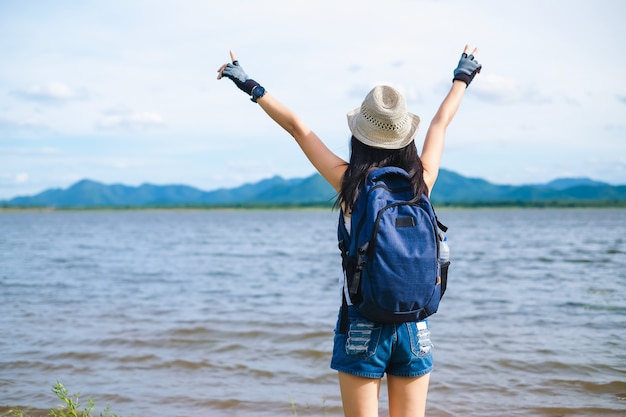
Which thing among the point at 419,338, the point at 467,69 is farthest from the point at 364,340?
the point at 467,69

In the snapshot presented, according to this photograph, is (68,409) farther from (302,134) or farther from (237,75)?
(302,134)

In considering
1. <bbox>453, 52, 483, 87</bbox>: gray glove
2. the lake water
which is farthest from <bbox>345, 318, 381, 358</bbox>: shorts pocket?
the lake water

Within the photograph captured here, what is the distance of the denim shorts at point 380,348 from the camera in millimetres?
2852

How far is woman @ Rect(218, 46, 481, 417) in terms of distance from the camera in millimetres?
2865

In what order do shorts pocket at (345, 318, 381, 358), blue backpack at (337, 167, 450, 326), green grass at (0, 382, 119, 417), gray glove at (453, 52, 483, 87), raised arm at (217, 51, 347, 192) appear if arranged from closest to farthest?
blue backpack at (337, 167, 450, 326), shorts pocket at (345, 318, 381, 358), raised arm at (217, 51, 347, 192), gray glove at (453, 52, 483, 87), green grass at (0, 382, 119, 417)

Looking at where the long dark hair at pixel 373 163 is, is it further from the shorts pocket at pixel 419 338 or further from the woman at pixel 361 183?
the shorts pocket at pixel 419 338

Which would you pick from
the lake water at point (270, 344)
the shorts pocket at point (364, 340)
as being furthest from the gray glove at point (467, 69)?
the lake water at point (270, 344)

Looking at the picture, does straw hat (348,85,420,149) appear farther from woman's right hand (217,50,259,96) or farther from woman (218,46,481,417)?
woman's right hand (217,50,259,96)

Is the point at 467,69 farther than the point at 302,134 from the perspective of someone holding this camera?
Yes

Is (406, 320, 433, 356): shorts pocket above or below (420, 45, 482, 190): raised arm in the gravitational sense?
below

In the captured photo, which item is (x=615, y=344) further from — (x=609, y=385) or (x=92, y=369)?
Answer: (x=92, y=369)

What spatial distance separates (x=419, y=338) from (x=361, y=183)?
80 cm

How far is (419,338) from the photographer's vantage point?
9.61 feet

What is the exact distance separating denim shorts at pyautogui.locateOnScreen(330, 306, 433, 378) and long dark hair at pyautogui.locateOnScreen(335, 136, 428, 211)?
A: 0.58 meters
